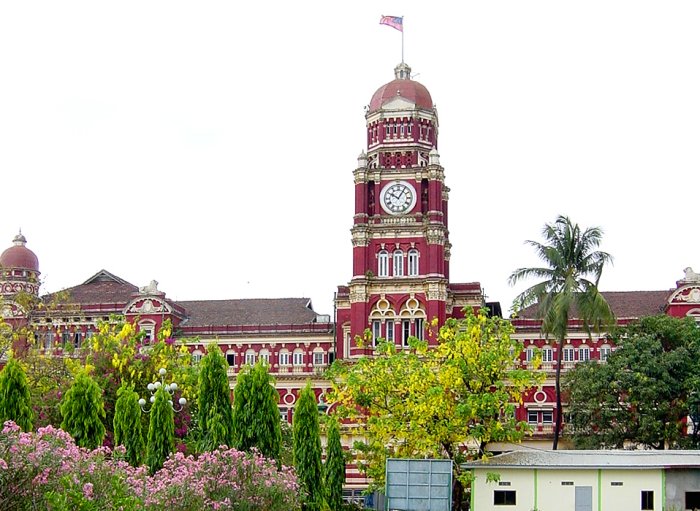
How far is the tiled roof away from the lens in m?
70.6

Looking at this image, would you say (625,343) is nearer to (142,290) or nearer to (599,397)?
(599,397)

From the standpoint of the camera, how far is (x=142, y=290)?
70.2 meters

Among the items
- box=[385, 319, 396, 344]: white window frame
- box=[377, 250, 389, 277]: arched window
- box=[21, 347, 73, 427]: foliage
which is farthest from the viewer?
→ box=[377, 250, 389, 277]: arched window

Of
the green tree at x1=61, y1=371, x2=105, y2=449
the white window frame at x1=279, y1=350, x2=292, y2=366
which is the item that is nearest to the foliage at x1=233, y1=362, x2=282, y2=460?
the green tree at x1=61, y1=371, x2=105, y2=449

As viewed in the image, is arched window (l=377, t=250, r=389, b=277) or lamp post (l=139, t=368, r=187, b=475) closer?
lamp post (l=139, t=368, r=187, b=475)

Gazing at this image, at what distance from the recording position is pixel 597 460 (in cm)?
4141

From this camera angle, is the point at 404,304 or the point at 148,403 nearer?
the point at 148,403

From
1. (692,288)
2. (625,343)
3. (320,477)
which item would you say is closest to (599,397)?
(625,343)

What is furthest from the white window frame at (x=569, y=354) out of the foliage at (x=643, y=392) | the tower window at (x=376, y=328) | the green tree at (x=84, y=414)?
the green tree at (x=84, y=414)

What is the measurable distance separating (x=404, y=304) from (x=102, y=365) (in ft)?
77.2

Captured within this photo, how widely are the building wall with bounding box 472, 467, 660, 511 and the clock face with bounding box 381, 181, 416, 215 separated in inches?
1009

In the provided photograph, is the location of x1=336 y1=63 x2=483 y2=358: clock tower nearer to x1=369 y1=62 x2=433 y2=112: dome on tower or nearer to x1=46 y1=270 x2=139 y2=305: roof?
x1=369 y1=62 x2=433 y2=112: dome on tower

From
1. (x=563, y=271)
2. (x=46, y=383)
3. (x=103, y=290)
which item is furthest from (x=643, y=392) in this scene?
(x=103, y=290)

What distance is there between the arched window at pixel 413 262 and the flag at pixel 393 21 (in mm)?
13163
